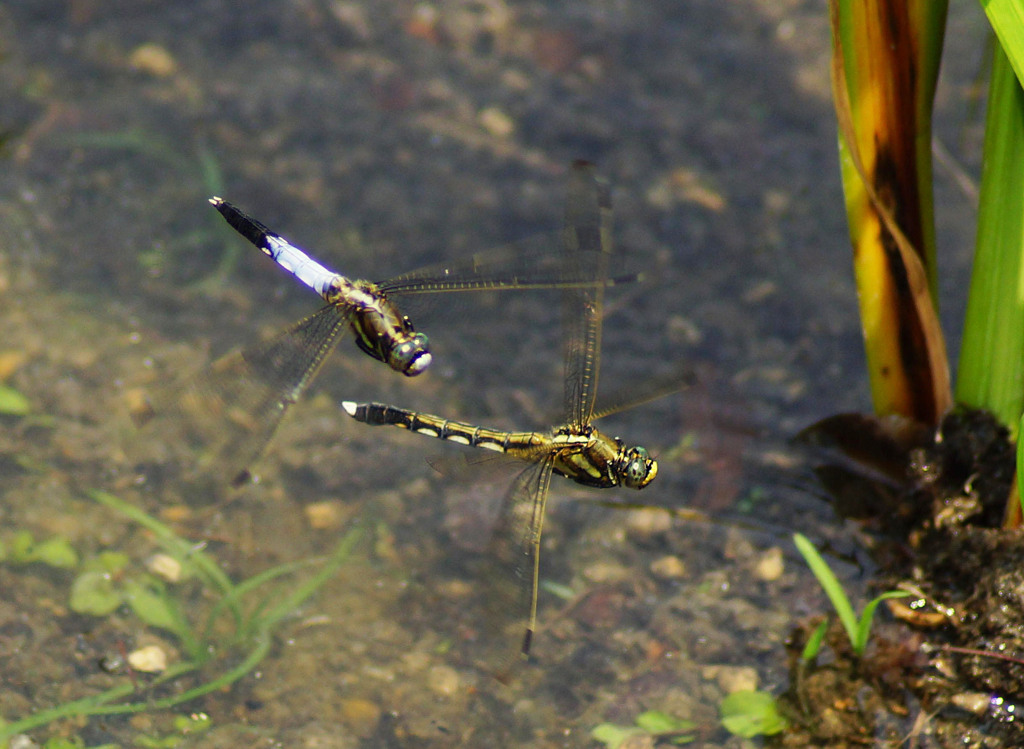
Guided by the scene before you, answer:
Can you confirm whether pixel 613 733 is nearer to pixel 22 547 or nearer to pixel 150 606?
pixel 150 606

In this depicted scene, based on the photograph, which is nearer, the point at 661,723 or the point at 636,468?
the point at 661,723

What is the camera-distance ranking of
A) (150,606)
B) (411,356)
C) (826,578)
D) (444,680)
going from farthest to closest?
1. (411,356)
2. (150,606)
3. (444,680)
4. (826,578)

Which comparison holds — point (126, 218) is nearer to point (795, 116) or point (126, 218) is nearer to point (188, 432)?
point (188, 432)

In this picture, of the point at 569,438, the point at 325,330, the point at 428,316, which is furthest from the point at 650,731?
the point at 325,330

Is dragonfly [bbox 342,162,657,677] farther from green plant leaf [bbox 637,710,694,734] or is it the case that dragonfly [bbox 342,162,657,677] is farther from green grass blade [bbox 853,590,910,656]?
green grass blade [bbox 853,590,910,656]

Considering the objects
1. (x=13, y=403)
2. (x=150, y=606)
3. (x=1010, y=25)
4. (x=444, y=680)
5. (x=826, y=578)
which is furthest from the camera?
(x=13, y=403)

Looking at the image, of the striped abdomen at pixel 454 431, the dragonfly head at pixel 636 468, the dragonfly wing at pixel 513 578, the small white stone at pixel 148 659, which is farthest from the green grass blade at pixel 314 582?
the dragonfly head at pixel 636 468

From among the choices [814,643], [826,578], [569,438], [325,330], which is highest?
[325,330]
